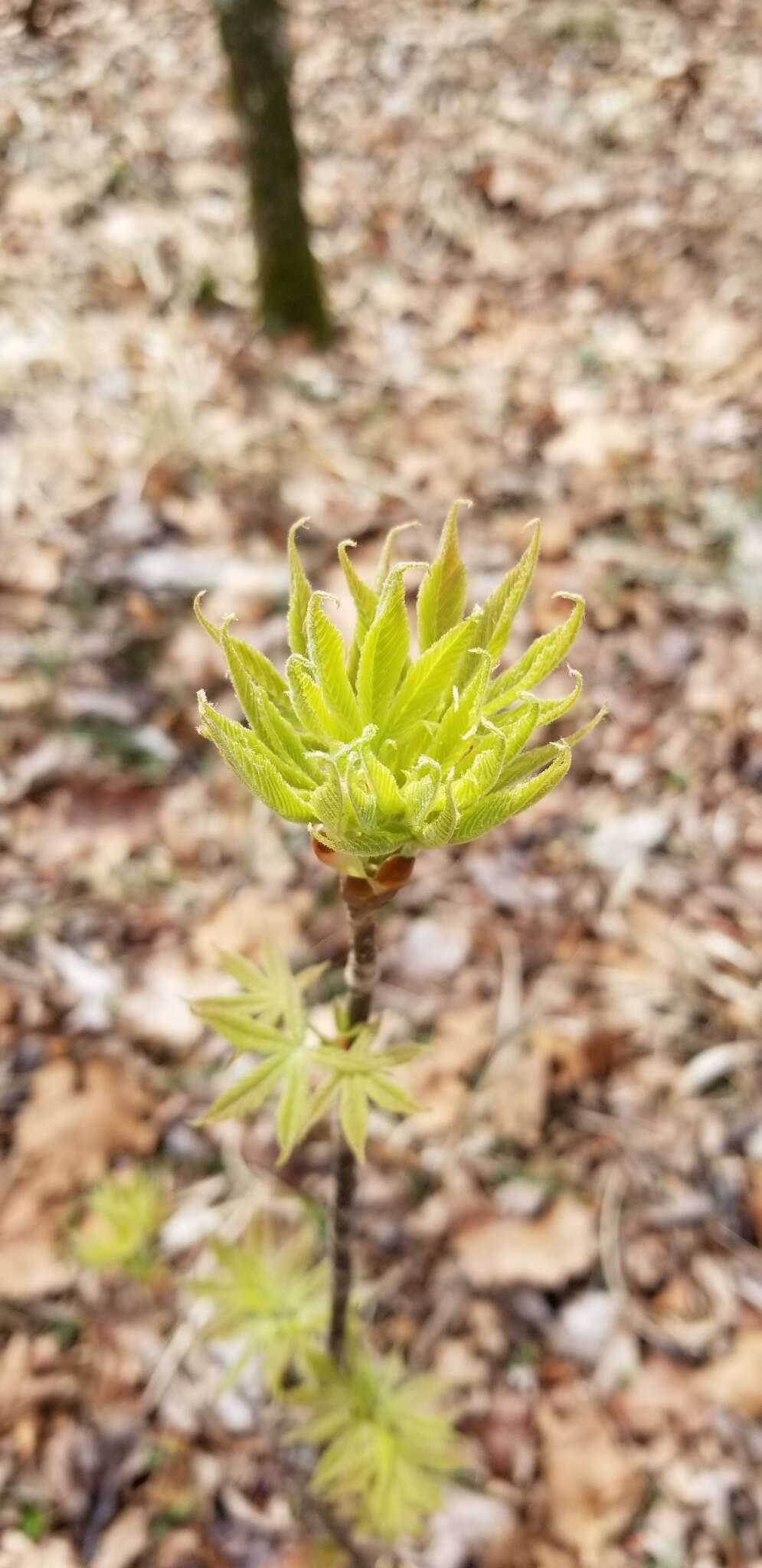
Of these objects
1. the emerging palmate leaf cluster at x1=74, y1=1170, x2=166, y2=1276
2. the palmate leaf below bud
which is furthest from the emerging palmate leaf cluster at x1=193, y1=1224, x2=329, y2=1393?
the palmate leaf below bud

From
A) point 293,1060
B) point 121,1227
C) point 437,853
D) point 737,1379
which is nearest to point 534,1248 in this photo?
point 737,1379

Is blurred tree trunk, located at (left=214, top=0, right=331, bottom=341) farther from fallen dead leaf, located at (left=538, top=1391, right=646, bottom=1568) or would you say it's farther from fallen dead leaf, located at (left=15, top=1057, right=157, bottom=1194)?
fallen dead leaf, located at (left=538, top=1391, right=646, bottom=1568)

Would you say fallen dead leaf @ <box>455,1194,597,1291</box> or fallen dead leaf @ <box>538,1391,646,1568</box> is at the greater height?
fallen dead leaf @ <box>455,1194,597,1291</box>

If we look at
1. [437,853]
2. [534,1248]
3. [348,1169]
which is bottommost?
[534,1248]

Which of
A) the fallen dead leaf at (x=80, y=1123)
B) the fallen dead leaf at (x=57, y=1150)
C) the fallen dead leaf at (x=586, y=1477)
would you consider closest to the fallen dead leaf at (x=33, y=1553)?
the fallen dead leaf at (x=57, y=1150)

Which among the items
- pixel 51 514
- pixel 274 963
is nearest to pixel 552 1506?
pixel 274 963

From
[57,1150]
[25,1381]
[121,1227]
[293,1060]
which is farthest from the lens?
[57,1150]

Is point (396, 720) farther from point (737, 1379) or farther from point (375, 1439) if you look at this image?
point (737, 1379)
